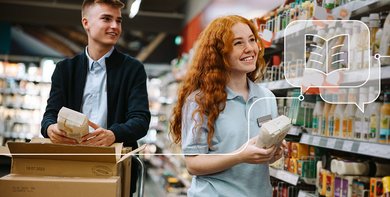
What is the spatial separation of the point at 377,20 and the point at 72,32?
1.21 metres

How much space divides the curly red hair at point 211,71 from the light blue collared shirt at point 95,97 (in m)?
0.28

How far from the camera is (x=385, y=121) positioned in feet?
6.19

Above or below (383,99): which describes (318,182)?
below

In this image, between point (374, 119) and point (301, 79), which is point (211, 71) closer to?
point (301, 79)

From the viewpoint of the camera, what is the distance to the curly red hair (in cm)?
176

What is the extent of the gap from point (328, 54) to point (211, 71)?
461 millimetres

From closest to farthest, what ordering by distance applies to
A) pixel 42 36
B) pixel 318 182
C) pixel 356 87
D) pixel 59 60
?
pixel 356 87, pixel 59 60, pixel 42 36, pixel 318 182

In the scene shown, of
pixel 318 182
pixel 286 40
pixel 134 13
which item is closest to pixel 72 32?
pixel 134 13

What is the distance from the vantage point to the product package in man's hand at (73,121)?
5.67ft

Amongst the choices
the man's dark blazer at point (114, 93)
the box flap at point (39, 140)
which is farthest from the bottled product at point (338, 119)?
the box flap at point (39, 140)

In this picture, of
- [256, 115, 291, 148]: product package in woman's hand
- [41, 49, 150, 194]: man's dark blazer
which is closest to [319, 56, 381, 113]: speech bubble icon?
[256, 115, 291, 148]: product package in woman's hand

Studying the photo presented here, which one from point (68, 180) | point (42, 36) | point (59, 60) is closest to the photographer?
point (68, 180)

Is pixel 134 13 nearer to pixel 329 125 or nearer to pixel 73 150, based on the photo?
pixel 73 150

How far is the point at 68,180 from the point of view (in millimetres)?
1708
